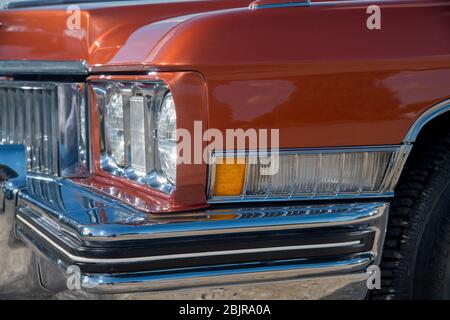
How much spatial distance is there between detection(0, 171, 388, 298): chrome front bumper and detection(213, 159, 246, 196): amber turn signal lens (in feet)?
0.18

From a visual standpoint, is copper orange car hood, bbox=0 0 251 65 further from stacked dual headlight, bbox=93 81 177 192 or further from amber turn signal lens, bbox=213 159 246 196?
amber turn signal lens, bbox=213 159 246 196

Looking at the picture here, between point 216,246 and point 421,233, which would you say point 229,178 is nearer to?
point 216,246

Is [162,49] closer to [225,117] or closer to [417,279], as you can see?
[225,117]

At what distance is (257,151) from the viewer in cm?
214

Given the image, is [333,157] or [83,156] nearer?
[333,157]

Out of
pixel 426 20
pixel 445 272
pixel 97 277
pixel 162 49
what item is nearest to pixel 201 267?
pixel 97 277

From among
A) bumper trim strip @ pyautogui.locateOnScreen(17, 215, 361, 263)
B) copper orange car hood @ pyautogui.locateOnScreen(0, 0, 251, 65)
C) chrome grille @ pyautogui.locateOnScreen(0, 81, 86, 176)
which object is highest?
copper orange car hood @ pyautogui.locateOnScreen(0, 0, 251, 65)

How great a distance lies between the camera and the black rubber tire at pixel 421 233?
2.33 metres

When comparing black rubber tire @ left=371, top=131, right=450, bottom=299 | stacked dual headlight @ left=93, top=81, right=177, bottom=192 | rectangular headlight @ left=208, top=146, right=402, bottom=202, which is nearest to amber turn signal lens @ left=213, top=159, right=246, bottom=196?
rectangular headlight @ left=208, top=146, right=402, bottom=202

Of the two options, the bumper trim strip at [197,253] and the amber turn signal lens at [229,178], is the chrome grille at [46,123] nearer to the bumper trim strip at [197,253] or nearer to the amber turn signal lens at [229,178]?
the bumper trim strip at [197,253]

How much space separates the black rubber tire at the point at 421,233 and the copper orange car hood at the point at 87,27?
94cm

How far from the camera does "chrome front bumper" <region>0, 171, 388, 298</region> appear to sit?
2.05 m

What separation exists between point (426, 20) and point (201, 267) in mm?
1032

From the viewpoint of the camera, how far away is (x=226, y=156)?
2135mm
